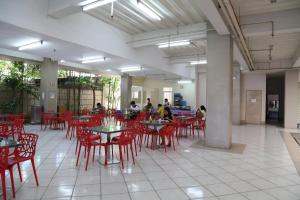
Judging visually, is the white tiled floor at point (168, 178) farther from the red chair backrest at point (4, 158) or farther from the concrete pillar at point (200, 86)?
the concrete pillar at point (200, 86)

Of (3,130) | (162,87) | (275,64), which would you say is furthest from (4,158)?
(162,87)

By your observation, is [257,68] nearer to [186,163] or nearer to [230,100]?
[230,100]

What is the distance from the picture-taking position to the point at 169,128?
5820mm

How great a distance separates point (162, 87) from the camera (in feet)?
59.7

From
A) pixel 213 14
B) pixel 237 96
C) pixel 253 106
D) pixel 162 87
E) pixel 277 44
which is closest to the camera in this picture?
pixel 213 14

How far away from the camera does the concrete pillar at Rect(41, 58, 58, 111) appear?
34.8ft

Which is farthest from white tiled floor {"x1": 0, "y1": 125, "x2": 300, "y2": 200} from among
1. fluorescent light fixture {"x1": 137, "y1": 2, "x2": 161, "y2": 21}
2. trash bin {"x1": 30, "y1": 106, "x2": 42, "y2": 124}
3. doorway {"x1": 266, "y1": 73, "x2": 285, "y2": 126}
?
doorway {"x1": 266, "y1": 73, "x2": 285, "y2": 126}

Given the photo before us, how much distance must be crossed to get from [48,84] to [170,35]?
675cm

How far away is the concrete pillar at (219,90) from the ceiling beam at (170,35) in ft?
1.33

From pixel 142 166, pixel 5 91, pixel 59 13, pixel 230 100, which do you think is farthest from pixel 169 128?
pixel 5 91

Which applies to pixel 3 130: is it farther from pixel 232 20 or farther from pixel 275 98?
pixel 275 98

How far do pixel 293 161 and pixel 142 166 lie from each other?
377 centimetres

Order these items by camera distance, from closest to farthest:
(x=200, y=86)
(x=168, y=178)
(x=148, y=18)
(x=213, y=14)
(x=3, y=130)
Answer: (x=168, y=178) → (x=213, y=14) → (x=3, y=130) → (x=148, y=18) → (x=200, y=86)

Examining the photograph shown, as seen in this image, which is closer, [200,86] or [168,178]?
[168,178]
